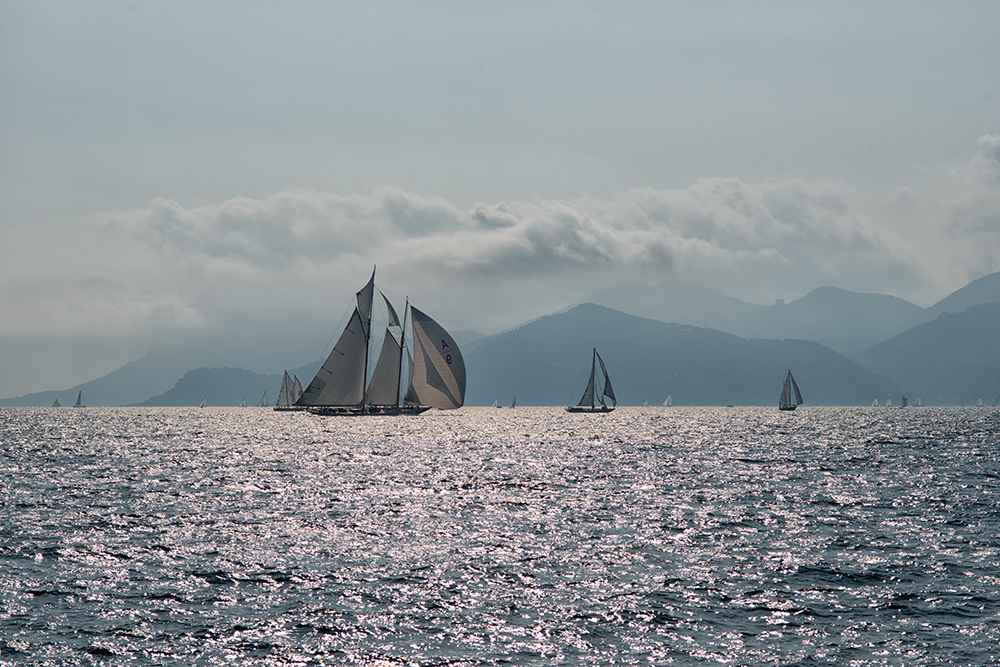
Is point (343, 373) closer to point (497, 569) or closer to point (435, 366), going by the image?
point (435, 366)

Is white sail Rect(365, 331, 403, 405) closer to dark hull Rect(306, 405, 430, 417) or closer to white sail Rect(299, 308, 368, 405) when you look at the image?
dark hull Rect(306, 405, 430, 417)

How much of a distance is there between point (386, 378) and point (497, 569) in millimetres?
117109

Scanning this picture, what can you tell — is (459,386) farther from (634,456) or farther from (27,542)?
(27,542)

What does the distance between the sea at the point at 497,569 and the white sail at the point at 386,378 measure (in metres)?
80.6

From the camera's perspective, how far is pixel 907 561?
30203 mm

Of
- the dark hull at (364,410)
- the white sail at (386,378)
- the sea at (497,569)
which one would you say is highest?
the white sail at (386,378)

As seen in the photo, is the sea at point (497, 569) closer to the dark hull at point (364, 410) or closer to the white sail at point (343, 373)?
the white sail at point (343, 373)

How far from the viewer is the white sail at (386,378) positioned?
14262cm

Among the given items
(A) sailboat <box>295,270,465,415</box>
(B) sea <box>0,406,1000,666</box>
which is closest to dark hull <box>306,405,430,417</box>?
(A) sailboat <box>295,270,465,415</box>

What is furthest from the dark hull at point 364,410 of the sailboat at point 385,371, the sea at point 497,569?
the sea at point 497,569

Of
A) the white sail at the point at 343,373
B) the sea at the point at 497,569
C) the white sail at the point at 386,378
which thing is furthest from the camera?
the white sail at the point at 386,378

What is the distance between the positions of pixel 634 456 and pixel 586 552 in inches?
2149

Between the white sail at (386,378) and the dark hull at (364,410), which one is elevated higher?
the white sail at (386,378)

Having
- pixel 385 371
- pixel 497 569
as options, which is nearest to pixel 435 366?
pixel 385 371
